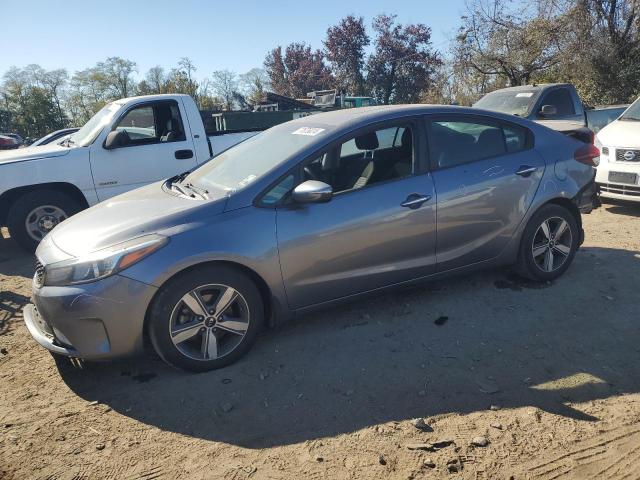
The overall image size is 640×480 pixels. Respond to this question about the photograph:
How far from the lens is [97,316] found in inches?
118

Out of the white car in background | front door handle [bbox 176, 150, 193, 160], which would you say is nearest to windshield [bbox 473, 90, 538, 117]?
the white car in background

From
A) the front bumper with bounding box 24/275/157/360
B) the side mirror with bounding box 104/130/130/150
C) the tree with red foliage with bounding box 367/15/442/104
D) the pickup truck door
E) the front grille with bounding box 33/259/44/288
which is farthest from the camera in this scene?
the tree with red foliage with bounding box 367/15/442/104

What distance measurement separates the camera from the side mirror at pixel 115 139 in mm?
6438

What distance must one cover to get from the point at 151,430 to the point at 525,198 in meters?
3.42

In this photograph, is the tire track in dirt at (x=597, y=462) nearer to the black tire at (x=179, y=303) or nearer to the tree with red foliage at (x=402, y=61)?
the black tire at (x=179, y=303)

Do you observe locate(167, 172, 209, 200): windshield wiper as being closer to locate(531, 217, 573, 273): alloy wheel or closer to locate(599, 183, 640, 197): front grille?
locate(531, 217, 573, 273): alloy wheel

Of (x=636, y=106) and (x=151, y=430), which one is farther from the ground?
(x=636, y=106)

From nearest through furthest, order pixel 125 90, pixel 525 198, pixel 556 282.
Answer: pixel 525 198
pixel 556 282
pixel 125 90

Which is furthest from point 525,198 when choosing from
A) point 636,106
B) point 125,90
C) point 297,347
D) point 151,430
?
point 125,90

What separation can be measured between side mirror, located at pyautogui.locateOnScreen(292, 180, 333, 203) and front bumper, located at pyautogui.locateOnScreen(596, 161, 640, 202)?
544 cm

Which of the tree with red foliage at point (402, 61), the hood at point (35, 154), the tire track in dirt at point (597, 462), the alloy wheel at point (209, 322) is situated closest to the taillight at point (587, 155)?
the tire track in dirt at point (597, 462)

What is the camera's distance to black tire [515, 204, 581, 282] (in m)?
4.35

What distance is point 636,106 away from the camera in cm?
790

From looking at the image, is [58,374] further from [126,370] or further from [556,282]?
[556,282]
